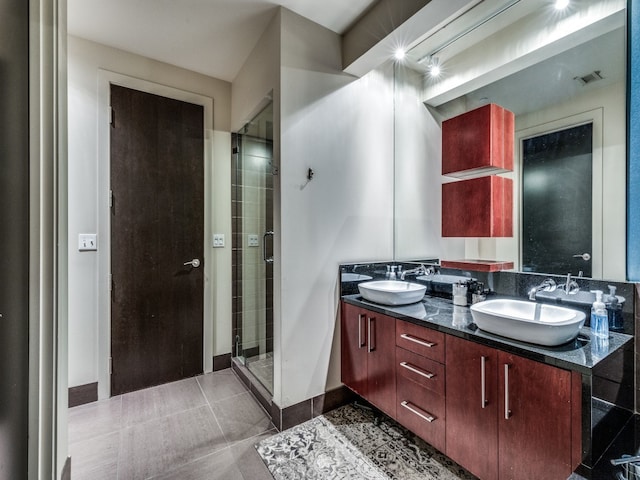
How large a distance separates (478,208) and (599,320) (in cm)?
85

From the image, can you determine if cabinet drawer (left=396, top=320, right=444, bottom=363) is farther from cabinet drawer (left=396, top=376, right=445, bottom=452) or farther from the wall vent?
the wall vent

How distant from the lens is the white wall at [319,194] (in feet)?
6.21

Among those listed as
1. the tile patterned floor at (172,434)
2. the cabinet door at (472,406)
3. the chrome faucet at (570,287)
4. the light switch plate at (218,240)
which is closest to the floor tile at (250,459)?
the tile patterned floor at (172,434)

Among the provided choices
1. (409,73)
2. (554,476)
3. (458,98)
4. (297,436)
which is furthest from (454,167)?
(297,436)

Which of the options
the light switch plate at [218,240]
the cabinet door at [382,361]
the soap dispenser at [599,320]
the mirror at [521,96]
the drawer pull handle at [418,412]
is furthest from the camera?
the light switch plate at [218,240]

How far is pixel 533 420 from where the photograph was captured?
112cm

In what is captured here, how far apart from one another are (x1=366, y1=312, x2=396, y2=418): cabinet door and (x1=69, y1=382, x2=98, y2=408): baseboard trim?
6.64 ft

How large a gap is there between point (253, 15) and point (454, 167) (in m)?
1.67

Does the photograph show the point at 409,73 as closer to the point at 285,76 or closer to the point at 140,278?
the point at 285,76

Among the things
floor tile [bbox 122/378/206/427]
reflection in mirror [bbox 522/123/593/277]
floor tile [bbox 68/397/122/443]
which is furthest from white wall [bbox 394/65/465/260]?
floor tile [bbox 68/397/122/443]

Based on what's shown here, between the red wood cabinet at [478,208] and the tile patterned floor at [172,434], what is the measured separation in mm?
1810

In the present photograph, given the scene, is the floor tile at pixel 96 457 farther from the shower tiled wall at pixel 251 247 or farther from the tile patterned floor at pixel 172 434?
the shower tiled wall at pixel 251 247

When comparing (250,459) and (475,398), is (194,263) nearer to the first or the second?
(250,459)

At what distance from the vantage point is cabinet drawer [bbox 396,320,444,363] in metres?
1.47
